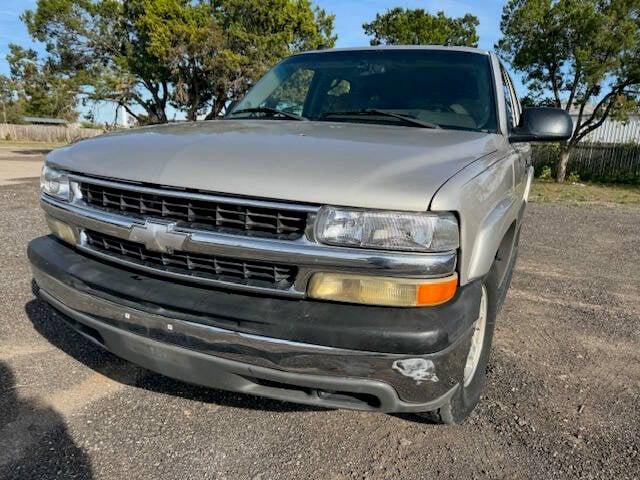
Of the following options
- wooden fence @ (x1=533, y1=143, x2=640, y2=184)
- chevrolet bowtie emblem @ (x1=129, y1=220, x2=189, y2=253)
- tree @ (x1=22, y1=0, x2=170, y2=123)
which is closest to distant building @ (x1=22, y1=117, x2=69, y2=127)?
tree @ (x1=22, y1=0, x2=170, y2=123)

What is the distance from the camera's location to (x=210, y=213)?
2.03 m

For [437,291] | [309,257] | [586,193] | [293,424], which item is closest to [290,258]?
[309,257]

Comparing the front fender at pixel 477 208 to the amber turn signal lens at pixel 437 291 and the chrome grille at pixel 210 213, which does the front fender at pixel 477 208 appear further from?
the chrome grille at pixel 210 213

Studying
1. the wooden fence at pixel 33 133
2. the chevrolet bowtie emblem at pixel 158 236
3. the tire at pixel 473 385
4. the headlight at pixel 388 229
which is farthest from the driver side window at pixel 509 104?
the wooden fence at pixel 33 133

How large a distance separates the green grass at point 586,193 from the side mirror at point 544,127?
991 cm

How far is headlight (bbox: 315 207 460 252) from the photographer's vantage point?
1.79m

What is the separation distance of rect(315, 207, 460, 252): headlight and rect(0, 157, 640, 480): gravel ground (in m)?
1.05

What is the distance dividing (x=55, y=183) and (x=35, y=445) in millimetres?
1272

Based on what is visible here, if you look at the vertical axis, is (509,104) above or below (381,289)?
above

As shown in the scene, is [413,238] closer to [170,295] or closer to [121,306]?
[170,295]

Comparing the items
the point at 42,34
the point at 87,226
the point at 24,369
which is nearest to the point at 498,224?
the point at 87,226

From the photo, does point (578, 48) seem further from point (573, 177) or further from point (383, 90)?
point (383, 90)

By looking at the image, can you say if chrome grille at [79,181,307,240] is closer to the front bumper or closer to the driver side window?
the front bumper

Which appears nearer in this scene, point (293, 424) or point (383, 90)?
point (293, 424)
